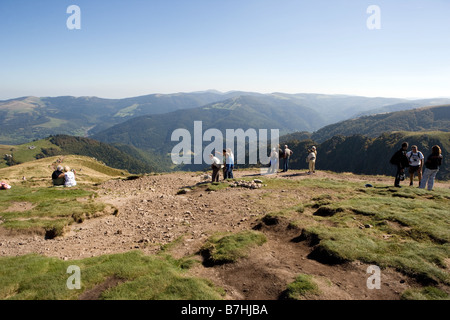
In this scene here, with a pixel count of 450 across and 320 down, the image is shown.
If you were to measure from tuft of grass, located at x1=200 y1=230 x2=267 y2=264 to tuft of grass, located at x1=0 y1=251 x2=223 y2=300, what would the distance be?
1367 mm

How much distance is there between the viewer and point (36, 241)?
37.9 ft

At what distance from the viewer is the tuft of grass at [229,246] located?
923cm

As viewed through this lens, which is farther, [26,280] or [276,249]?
[276,249]

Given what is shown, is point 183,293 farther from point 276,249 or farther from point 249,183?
point 249,183

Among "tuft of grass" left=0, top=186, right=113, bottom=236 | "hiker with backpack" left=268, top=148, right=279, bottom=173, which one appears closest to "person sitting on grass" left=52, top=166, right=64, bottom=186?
"tuft of grass" left=0, top=186, right=113, bottom=236

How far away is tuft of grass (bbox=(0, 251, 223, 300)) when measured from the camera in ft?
22.8

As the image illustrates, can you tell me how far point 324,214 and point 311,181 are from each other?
10020 mm

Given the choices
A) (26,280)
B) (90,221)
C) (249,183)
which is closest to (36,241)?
(90,221)

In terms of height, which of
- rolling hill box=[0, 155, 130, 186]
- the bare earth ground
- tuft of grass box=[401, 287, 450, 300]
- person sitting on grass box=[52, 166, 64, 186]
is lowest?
rolling hill box=[0, 155, 130, 186]

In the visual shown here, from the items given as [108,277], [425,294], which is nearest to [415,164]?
[425,294]

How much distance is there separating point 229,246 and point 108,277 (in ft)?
15.0

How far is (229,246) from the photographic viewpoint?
9875 millimetres

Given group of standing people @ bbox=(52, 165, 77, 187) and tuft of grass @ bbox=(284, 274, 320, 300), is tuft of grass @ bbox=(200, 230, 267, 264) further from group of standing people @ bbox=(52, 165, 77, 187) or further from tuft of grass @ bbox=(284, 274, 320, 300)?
group of standing people @ bbox=(52, 165, 77, 187)

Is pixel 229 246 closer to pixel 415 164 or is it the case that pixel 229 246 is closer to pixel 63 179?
pixel 415 164
